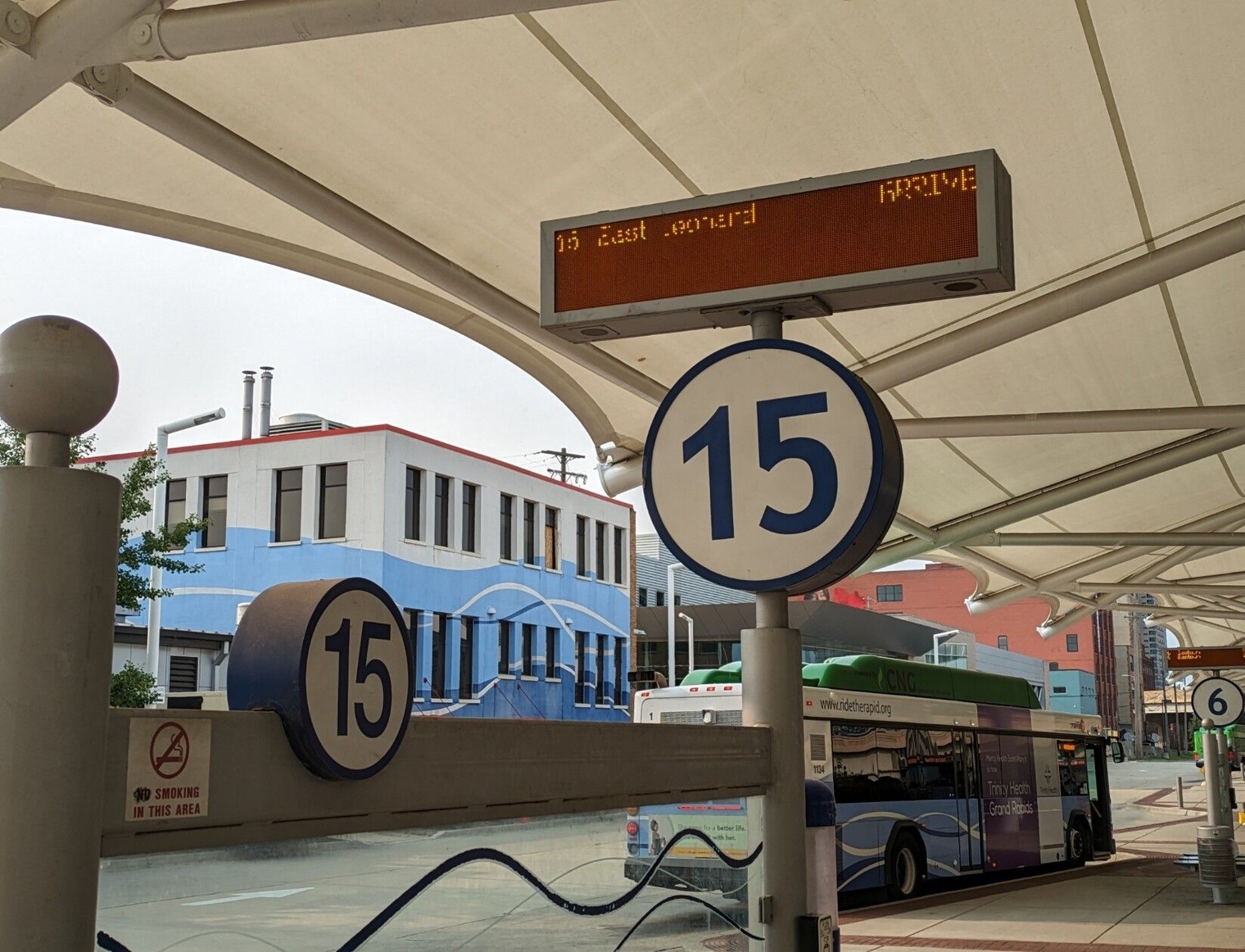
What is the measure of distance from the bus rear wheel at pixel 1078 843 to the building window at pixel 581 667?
108 feet

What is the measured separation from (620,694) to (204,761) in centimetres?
→ 5733

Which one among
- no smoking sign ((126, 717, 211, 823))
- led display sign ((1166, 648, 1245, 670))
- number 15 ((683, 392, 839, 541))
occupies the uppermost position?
led display sign ((1166, 648, 1245, 670))

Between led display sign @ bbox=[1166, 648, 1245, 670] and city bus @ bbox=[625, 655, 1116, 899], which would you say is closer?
city bus @ bbox=[625, 655, 1116, 899]

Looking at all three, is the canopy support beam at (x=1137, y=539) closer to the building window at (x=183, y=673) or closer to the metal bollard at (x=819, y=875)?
the building window at (x=183, y=673)

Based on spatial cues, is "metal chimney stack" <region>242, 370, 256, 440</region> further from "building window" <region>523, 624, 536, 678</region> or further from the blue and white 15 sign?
the blue and white 15 sign

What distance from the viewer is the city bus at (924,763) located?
16766mm

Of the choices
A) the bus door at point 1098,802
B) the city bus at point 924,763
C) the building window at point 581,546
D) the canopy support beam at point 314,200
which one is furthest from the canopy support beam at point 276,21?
the building window at point 581,546

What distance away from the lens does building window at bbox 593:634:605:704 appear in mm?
57438

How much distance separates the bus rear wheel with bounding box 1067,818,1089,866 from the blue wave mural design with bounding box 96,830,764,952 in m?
21.0

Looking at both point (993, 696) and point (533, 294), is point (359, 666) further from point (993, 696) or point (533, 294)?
point (993, 696)

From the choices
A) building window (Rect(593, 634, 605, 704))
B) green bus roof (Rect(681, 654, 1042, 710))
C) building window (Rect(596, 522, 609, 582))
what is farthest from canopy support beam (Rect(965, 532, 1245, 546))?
building window (Rect(596, 522, 609, 582))

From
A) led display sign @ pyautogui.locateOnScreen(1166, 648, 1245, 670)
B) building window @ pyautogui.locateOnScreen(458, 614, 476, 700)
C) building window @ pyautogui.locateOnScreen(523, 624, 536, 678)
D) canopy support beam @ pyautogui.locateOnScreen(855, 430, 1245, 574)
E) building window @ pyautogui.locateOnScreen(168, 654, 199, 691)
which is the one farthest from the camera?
building window @ pyautogui.locateOnScreen(523, 624, 536, 678)

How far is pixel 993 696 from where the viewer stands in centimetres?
2131

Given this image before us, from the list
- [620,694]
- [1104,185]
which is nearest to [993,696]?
[1104,185]
